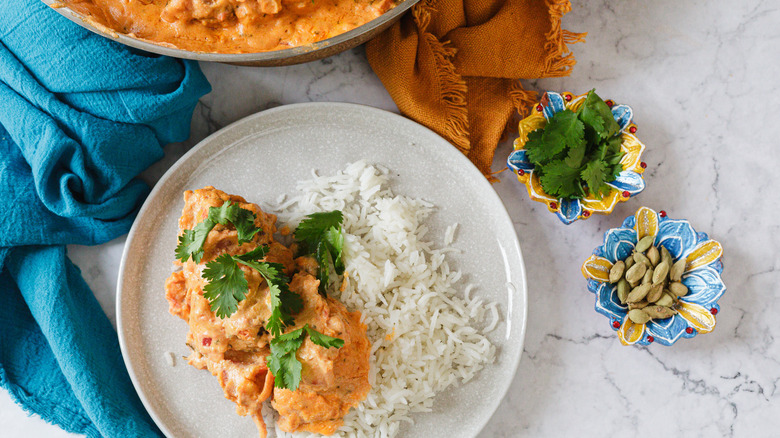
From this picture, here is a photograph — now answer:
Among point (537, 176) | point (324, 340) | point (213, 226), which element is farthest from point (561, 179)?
point (213, 226)

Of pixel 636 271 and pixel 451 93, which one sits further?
pixel 451 93

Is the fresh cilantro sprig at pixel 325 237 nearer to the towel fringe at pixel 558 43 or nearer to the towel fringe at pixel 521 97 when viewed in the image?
the towel fringe at pixel 521 97

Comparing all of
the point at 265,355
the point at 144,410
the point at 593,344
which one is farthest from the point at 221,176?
the point at 593,344

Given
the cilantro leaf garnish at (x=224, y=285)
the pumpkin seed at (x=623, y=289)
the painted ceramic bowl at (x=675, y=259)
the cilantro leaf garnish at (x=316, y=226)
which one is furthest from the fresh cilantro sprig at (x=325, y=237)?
the pumpkin seed at (x=623, y=289)

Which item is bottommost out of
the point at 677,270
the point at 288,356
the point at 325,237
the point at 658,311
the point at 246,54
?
the point at 658,311

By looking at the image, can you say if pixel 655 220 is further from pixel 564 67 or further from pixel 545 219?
pixel 564 67

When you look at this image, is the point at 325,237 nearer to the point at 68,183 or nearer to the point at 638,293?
the point at 68,183
